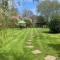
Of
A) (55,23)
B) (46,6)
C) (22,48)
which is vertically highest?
(46,6)

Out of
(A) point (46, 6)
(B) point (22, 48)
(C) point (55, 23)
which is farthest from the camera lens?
(A) point (46, 6)

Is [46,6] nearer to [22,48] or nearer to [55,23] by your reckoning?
[55,23]

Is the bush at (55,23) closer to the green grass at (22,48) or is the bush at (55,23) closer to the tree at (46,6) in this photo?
the green grass at (22,48)

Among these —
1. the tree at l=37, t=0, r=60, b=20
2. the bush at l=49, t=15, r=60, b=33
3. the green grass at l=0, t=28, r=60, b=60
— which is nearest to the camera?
the green grass at l=0, t=28, r=60, b=60

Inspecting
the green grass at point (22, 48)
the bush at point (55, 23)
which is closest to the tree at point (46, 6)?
the bush at point (55, 23)

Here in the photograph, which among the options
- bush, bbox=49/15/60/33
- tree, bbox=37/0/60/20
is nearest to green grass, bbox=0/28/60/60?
bush, bbox=49/15/60/33

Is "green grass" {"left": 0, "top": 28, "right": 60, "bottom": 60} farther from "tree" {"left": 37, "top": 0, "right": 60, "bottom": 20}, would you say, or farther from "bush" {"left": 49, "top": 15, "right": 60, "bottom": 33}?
"tree" {"left": 37, "top": 0, "right": 60, "bottom": 20}

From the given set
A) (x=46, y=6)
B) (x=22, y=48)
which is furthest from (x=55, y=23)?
(x=46, y=6)

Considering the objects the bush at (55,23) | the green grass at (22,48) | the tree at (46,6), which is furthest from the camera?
the tree at (46,6)

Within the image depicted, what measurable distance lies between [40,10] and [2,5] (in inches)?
1535

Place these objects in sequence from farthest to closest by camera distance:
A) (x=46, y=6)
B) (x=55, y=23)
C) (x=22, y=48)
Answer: (x=46, y=6) < (x=55, y=23) < (x=22, y=48)

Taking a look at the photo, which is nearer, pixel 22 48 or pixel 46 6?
pixel 22 48

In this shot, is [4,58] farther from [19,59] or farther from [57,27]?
[57,27]

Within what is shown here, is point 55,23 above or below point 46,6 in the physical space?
below
